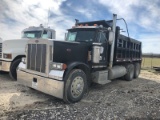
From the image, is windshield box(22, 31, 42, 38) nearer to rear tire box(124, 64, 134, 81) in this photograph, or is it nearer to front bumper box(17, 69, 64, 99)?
front bumper box(17, 69, 64, 99)

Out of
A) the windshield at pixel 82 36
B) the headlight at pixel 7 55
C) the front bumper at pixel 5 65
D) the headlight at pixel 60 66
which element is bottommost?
the front bumper at pixel 5 65

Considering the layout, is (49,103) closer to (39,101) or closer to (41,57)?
(39,101)

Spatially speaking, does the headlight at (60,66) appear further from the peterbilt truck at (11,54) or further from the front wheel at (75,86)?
the peterbilt truck at (11,54)

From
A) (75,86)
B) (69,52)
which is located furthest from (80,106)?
(69,52)

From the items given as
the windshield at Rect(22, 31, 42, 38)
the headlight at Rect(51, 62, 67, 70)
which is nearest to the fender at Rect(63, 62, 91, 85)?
the headlight at Rect(51, 62, 67, 70)

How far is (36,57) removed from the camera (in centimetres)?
553

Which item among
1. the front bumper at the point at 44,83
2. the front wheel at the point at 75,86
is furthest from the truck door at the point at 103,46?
the front bumper at the point at 44,83

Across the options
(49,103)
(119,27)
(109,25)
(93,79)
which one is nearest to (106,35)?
(109,25)

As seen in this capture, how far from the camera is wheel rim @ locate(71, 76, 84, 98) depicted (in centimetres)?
535

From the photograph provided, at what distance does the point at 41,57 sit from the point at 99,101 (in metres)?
2.29

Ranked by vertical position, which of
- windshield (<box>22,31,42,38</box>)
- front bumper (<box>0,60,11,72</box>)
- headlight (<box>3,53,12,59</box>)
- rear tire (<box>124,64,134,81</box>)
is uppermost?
windshield (<box>22,31,42,38</box>)

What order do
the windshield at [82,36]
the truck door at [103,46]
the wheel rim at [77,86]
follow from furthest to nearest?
the truck door at [103,46] < the windshield at [82,36] < the wheel rim at [77,86]

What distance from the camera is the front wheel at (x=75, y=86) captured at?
5113mm

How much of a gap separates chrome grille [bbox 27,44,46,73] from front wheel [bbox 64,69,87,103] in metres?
0.85
